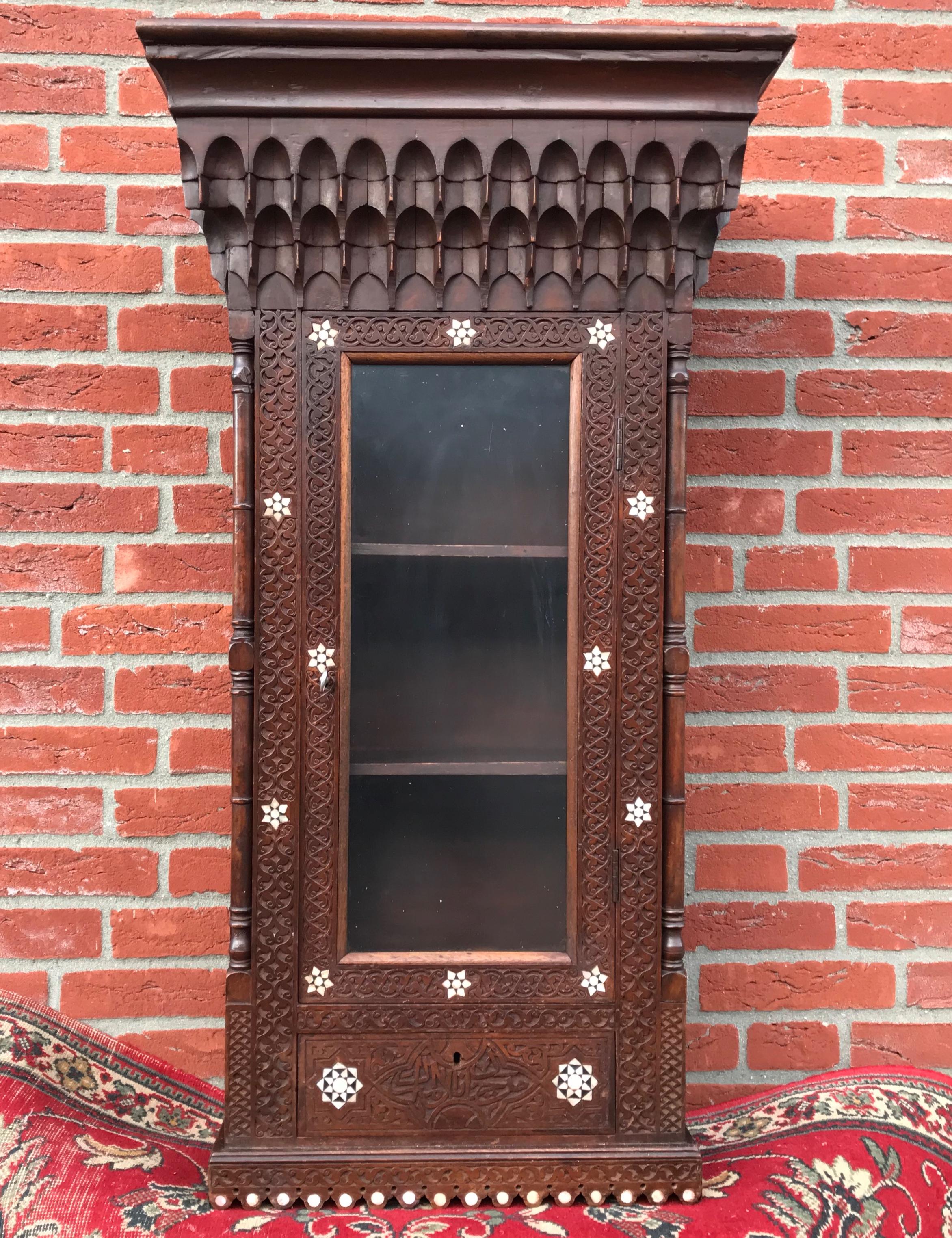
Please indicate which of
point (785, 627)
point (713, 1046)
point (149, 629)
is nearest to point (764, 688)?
point (785, 627)

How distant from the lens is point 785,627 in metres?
1.33

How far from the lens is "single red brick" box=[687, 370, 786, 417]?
1322 mm

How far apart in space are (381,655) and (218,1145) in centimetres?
61

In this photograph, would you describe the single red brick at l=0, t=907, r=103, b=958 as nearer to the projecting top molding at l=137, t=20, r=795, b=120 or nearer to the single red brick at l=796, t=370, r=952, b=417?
the projecting top molding at l=137, t=20, r=795, b=120

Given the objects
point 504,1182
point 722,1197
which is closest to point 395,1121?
point 504,1182

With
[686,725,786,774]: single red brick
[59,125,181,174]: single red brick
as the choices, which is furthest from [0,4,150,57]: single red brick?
[686,725,786,774]: single red brick

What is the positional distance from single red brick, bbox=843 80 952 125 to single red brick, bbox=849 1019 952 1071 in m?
1.37

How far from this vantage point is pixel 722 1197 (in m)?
1.05

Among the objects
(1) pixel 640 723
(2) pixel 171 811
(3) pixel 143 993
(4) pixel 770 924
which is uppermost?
(1) pixel 640 723

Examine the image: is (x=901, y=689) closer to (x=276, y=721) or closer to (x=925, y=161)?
(x=925, y=161)

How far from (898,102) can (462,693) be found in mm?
1115

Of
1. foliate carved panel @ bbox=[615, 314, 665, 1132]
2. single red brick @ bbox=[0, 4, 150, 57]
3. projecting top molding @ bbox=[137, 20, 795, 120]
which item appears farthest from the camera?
single red brick @ bbox=[0, 4, 150, 57]

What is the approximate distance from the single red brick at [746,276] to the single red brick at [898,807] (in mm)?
767

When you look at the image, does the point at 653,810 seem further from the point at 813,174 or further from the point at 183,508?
the point at 813,174
